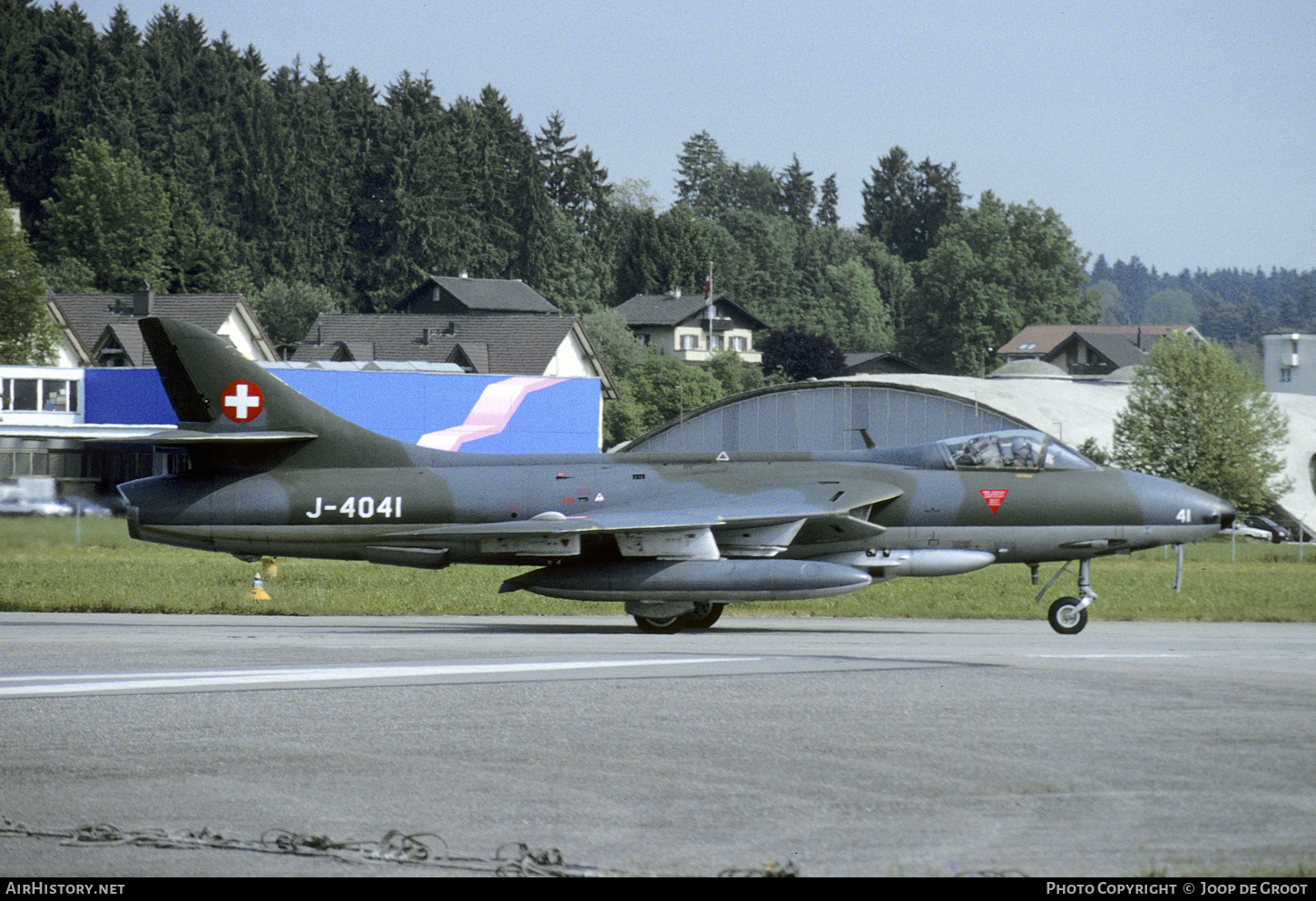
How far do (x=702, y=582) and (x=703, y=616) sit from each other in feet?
5.95

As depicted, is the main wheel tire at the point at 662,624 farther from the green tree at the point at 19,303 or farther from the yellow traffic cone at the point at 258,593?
the green tree at the point at 19,303

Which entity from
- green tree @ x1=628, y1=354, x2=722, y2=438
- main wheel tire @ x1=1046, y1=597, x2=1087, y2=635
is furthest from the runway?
green tree @ x1=628, y1=354, x2=722, y2=438

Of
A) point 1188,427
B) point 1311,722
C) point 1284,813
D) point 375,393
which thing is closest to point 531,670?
point 1311,722

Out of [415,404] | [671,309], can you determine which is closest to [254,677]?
[415,404]

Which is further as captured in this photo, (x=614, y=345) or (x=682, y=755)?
(x=614, y=345)

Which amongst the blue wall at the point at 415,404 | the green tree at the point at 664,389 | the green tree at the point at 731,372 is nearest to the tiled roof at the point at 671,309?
the green tree at the point at 731,372

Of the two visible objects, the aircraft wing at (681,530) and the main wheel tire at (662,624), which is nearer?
the aircraft wing at (681,530)

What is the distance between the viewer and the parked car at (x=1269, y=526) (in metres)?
60.9

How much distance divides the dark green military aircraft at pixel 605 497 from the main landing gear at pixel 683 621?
3 centimetres

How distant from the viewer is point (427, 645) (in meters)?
15.2

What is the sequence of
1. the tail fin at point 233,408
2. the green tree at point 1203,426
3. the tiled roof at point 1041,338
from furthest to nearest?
1. the tiled roof at point 1041,338
2. the green tree at point 1203,426
3. the tail fin at point 233,408

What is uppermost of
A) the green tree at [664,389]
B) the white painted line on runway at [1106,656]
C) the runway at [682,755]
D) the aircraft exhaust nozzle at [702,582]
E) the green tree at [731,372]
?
the green tree at [731,372]

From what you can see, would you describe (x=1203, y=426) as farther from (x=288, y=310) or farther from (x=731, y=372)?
(x=288, y=310)

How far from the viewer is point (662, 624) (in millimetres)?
18422
